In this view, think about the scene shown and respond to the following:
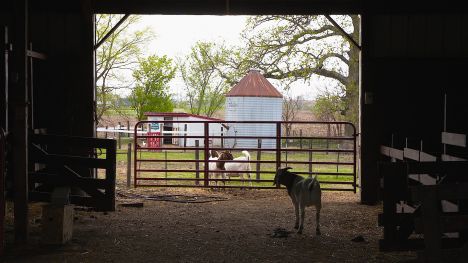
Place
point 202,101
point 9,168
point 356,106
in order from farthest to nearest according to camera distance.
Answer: point 202,101 → point 356,106 → point 9,168

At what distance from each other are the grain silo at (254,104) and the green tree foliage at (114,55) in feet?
17.4

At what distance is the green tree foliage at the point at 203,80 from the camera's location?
99.6ft

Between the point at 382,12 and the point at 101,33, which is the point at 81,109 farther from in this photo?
the point at 101,33

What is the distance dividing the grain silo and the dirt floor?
714 inches

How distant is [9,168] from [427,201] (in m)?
7.07

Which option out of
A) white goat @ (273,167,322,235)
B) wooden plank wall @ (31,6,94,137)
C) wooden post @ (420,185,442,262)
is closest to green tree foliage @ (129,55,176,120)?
wooden plank wall @ (31,6,94,137)

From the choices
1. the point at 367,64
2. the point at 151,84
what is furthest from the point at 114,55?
the point at 367,64

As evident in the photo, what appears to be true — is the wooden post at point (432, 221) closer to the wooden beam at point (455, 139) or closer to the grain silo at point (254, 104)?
the wooden beam at point (455, 139)

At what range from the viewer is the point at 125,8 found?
11.3 meters

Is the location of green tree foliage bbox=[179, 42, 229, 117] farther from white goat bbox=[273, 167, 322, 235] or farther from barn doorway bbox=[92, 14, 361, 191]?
white goat bbox=[273, 167, 322, 235]

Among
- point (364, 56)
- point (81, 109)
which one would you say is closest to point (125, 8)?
point (81, 109)

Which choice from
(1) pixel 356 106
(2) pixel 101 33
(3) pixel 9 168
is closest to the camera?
(3) pixel 9 168

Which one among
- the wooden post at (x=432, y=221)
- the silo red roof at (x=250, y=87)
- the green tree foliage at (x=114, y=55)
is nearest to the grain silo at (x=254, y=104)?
the silo red roof at (x=250, y=87)

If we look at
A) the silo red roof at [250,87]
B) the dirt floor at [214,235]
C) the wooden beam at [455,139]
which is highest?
the silo red roof at [250,87]
